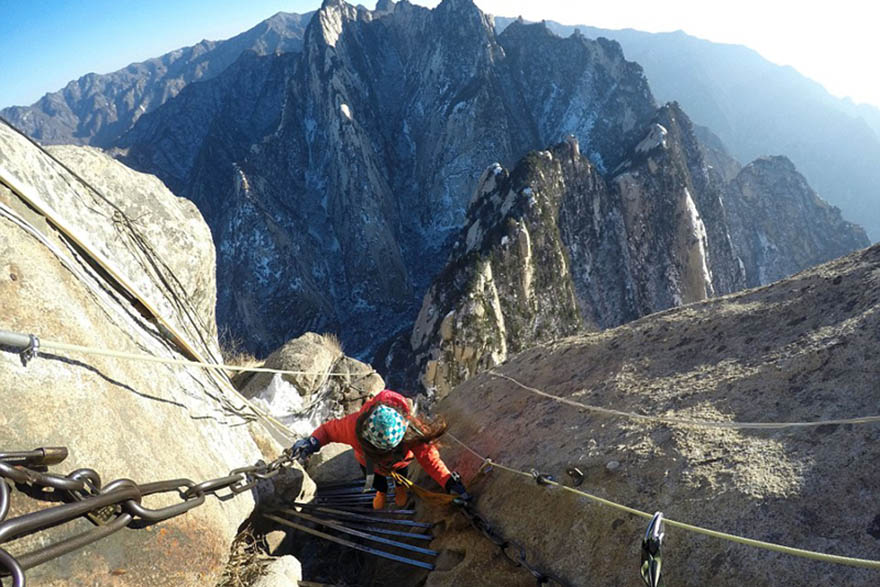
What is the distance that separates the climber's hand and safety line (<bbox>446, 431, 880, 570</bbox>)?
0.27 meters

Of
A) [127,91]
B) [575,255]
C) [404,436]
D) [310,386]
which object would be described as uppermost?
[127,91]

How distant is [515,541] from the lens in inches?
130

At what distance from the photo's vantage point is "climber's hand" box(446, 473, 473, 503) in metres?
3.81

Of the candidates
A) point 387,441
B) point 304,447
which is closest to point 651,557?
point 387,441

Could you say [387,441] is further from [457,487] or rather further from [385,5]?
[385,5]

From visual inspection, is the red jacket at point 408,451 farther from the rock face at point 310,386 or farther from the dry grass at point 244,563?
the rock face at point 310,386

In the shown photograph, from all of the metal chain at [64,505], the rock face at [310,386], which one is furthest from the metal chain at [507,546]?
the rock face at [310,386]

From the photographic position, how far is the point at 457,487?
3.91 metres

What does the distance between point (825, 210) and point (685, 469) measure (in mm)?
100025

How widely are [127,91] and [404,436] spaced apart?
20232 centimetres

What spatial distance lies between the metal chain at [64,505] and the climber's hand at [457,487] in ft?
6.35

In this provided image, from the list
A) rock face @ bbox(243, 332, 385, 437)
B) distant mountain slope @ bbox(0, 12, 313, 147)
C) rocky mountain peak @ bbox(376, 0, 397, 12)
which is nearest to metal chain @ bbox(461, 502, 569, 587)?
rock face @ bbox(243, 332, 385, 437)

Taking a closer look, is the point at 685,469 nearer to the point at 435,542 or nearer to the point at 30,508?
the point at 435,542

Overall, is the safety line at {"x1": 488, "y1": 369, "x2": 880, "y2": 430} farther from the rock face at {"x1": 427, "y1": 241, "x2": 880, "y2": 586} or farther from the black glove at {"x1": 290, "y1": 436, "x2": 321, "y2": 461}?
the black glove at {"x1": 290, "y1": 436, "x2": 321, "y2": 461}
